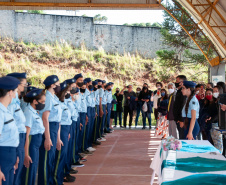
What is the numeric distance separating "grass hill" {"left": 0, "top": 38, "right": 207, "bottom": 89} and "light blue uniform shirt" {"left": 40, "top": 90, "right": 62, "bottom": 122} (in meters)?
21.6

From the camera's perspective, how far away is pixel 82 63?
93.8 ft

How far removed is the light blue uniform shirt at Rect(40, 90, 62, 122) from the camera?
17.0 ft

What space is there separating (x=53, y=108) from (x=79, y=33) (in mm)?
24464

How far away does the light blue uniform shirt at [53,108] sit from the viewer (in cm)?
518

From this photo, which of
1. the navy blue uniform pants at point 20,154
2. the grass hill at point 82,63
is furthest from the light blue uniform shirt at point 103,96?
the grass hill at point 82,63

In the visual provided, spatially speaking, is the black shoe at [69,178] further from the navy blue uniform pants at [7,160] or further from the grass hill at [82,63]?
the grass hill at [82,63]

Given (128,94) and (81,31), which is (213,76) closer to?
(128,94)

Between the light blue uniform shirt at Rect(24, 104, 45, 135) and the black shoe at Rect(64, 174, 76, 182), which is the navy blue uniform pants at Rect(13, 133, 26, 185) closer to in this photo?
the light blue uniform shirt at Rect(24, 104, 45, 135)

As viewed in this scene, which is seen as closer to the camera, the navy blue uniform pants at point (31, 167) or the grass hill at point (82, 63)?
the navy blue uniform pants at point (31, 167)

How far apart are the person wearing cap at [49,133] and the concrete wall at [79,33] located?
24.0 m

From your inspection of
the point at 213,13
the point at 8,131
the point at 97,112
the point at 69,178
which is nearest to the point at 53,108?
the point at 69,178

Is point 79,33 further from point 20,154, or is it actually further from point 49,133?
point 20,154

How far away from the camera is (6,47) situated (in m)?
27.9

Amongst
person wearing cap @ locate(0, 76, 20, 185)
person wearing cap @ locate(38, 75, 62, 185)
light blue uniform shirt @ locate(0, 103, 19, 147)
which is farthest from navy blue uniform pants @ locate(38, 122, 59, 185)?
light blue uniform shirt @ locate(0, 103, 19, 147)
